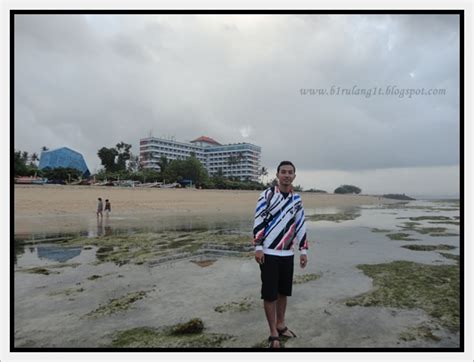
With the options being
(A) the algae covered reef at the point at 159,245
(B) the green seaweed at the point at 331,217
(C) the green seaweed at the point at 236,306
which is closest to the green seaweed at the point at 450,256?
(A) the algae covered reef at the point at 159,245

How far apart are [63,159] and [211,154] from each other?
57300mm

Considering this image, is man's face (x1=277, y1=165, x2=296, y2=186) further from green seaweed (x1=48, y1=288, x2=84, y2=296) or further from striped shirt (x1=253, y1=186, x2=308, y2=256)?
green seaweed (x1=48, y1=288, x2=84, y2=296)

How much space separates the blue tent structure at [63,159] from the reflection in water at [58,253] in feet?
136

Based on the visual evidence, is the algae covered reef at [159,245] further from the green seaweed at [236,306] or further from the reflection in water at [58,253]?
the green seaweed at [236,306]

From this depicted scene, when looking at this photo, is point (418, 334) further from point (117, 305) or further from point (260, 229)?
point (117, 305)

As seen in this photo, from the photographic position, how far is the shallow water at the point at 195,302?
156 inches

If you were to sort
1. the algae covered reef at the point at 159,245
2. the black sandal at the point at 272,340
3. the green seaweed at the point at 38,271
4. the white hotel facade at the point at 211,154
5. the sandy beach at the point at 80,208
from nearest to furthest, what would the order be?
the black sandal at the point at 272,340, the green seaweed at the point at 38,271, the algae covered reef at the point at 159,245, the sandy beach at the point at 80,208, the white hotel facade at the point at 211,154

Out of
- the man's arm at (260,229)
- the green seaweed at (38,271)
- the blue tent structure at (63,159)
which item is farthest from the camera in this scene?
the blue tent structure at (63,159)

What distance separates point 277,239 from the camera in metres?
3.84

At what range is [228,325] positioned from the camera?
4.25 metres

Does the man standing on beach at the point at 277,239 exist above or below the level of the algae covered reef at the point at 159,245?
above
